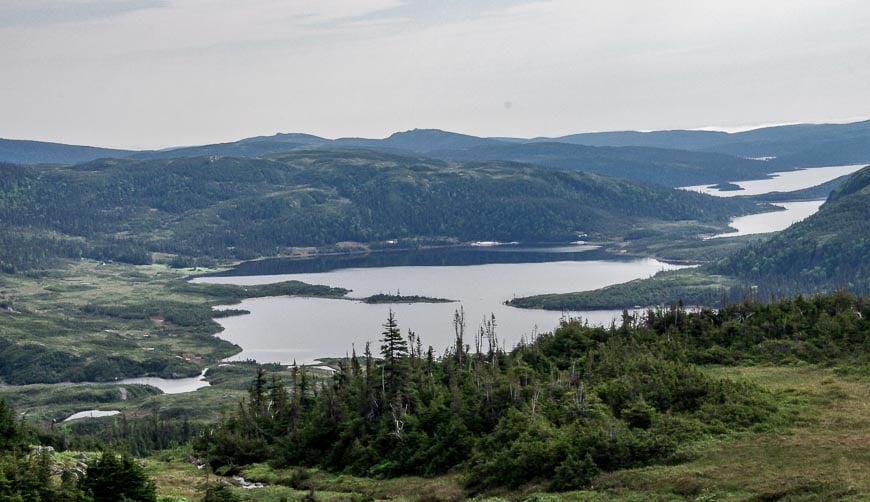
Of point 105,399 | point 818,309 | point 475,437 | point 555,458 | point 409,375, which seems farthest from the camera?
point 105,399

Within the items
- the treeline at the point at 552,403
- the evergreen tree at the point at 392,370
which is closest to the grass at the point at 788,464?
the treeline at the point at 552,403

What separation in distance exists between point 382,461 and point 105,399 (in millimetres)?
137254

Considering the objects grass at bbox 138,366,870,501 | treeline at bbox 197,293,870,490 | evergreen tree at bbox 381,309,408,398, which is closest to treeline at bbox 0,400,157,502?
grass at bbox 138,366,870,501

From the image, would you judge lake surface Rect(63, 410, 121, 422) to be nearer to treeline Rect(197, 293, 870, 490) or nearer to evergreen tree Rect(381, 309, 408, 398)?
treeline Rect(197, 293, 870, 490)

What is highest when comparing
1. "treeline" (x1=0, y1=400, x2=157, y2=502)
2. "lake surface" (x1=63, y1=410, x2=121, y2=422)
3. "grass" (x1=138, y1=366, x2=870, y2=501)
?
"treeline" (x1=0, y1=400, x2=157, y2=502)

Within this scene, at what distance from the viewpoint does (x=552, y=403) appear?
258 ft

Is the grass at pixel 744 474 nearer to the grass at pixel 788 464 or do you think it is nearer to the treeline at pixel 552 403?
the grass at pixel 788 464

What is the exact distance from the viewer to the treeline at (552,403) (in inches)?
2692

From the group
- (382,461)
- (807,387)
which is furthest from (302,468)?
(807,387)

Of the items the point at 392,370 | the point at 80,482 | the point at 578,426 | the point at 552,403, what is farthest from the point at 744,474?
the point at 80,482

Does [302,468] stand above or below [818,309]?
below

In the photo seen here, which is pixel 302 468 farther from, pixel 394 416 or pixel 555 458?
pixel 555 458

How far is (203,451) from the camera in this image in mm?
93500

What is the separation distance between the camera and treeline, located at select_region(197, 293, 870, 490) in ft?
224
